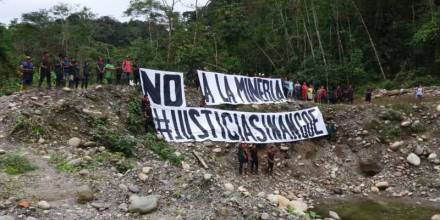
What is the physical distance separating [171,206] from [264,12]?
27968mm

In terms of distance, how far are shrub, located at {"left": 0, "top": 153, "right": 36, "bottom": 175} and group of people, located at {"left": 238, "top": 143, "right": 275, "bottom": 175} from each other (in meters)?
7.02

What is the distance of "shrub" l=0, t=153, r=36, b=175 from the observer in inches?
426

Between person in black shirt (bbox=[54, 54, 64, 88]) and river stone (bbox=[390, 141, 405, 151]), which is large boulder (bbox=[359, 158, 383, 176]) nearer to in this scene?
river stone (bbox=[390, 141, 405, 151])

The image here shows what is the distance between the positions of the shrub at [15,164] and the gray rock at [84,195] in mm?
1579

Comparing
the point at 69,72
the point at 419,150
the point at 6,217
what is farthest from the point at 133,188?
the point at 419,150

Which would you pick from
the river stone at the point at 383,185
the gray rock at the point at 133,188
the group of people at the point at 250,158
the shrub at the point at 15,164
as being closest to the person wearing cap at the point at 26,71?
the shrub at the point at 15,164

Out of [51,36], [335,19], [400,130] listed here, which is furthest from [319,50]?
[51,36]

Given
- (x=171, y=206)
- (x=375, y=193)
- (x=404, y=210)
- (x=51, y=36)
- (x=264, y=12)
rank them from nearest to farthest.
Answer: (x=171, y=206)
(x=404, y=210)
(x=375, y=193)
(x=264, y=12)
(x=51, y=36)

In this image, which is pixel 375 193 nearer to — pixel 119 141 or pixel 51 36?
pixel 119 141

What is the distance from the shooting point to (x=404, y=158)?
695 inches

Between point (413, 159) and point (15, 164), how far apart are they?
13.3 meters

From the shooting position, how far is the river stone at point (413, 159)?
683 inches

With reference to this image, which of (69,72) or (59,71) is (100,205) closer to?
(59,71)

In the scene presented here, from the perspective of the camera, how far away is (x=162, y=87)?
16125mm
